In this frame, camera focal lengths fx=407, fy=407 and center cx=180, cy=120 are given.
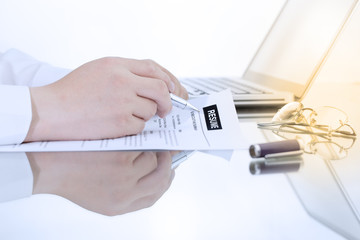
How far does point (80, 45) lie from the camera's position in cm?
164

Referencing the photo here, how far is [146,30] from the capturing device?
5.50 feet

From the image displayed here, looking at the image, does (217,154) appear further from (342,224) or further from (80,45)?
(80,45)

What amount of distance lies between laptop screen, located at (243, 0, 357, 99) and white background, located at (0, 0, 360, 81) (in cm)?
17


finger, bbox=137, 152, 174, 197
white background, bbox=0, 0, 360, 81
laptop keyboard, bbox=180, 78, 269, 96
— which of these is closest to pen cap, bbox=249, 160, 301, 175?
finger, bbox=137, 152, 174, 197

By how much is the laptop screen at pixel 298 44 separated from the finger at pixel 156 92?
20.8 inches

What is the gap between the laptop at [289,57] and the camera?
113cm

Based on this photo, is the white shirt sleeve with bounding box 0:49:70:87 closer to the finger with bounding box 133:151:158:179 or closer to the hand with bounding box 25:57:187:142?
the hand with bounding box 25:57:187:142

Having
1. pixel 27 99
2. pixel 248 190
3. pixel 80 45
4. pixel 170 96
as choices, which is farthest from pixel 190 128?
pixel 80 45

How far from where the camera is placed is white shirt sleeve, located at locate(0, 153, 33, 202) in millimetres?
557

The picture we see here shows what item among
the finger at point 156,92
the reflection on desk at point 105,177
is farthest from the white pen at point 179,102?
the reflection on desk at point 105,177

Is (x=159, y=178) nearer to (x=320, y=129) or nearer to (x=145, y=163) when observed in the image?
(x=145, y=163)

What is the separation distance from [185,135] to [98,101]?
18 centimetres

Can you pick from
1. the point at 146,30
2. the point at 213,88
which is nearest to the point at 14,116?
the point at 213,88

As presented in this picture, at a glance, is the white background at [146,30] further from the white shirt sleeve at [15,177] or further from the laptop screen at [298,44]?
the white shirt sleeve at [15,177]
